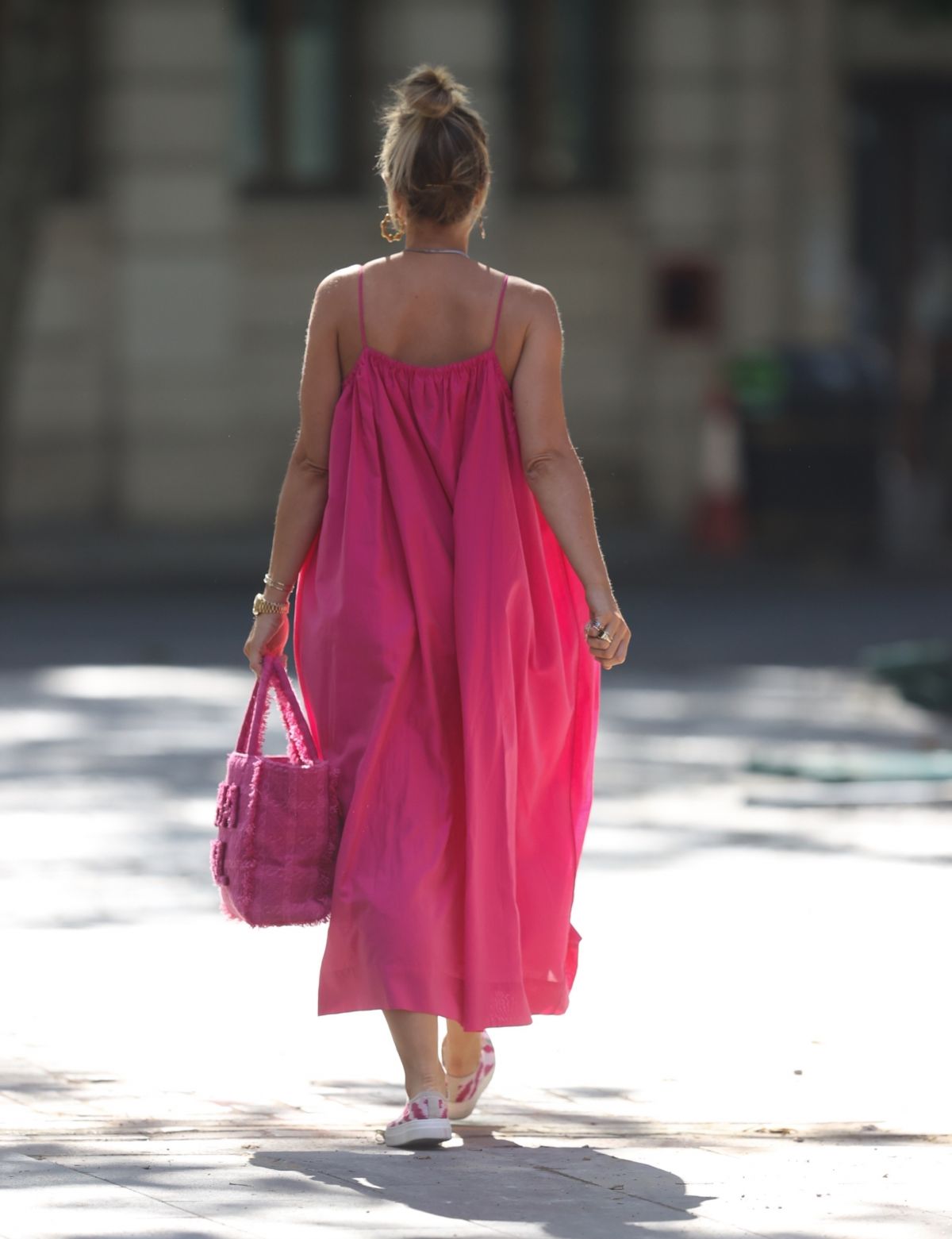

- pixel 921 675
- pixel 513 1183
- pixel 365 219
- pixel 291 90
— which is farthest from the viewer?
pixel 291 90

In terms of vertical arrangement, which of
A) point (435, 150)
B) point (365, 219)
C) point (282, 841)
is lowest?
point (282, 841)

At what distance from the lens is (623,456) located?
867 inches

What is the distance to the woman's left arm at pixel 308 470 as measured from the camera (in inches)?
192

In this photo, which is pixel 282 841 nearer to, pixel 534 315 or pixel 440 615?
pixel 440 615

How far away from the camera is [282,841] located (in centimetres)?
473

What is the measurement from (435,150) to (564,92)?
1775cm

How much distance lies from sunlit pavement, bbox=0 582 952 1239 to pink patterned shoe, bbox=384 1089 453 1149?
5 cm

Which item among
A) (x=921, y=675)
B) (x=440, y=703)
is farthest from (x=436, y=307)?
(x=921, y=675)

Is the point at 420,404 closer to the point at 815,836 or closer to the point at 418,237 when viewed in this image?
the point at 418,237

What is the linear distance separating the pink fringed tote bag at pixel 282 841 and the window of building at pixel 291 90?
17.5 metres

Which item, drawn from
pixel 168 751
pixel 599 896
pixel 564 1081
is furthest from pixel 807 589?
pixel 564 1081

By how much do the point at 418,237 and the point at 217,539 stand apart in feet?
50.9

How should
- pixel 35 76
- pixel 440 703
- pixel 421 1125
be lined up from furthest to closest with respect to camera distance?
pixel 35 76
pixel 440 703
pixel 421 1125

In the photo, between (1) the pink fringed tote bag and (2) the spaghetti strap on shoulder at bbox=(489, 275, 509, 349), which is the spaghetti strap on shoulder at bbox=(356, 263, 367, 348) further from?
(1) the pink fringed tote bag
